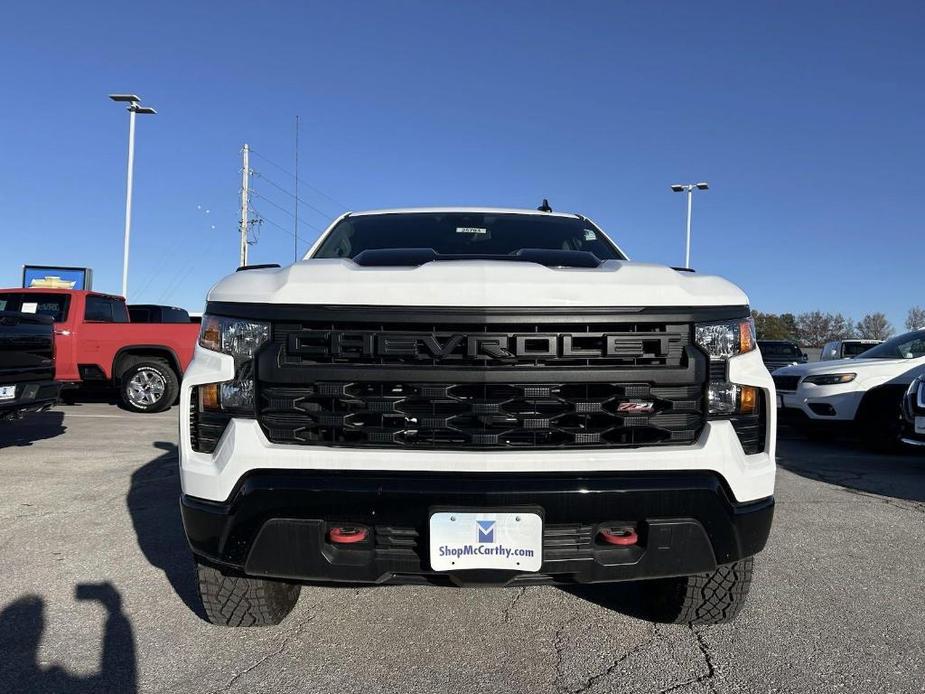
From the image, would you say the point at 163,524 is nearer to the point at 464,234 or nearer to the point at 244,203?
the point at 464,234

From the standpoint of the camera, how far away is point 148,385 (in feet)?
33.2

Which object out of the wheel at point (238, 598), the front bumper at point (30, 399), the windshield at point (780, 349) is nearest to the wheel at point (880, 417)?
the wheel at point (238, 598)

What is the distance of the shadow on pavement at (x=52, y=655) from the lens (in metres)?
2.25

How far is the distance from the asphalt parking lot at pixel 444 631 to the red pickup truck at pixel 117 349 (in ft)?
20.3

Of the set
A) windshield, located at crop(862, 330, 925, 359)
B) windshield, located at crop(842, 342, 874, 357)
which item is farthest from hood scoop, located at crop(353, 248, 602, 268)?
windshield, located at crop(842, 342, 874, 357)

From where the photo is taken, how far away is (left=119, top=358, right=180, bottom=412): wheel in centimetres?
1006

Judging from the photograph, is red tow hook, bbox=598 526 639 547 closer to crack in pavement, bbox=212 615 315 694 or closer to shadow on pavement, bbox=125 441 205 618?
crack in pavement, bbox=212 615 315 694

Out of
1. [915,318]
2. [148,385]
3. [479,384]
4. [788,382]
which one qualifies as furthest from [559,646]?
[915,318]

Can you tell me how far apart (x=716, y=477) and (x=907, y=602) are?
1671mm

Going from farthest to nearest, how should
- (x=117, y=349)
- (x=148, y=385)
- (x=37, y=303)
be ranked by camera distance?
(x=148, y=385) → (x=117, y=349) → (x=37, y=303)

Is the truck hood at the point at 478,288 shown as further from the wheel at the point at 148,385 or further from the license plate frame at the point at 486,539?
the wheel at the point at 148,385

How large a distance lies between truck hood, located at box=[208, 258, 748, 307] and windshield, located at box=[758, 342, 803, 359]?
1913 cm

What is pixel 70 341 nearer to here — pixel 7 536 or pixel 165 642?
pixel 7 536

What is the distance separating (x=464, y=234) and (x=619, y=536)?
2220 mm
